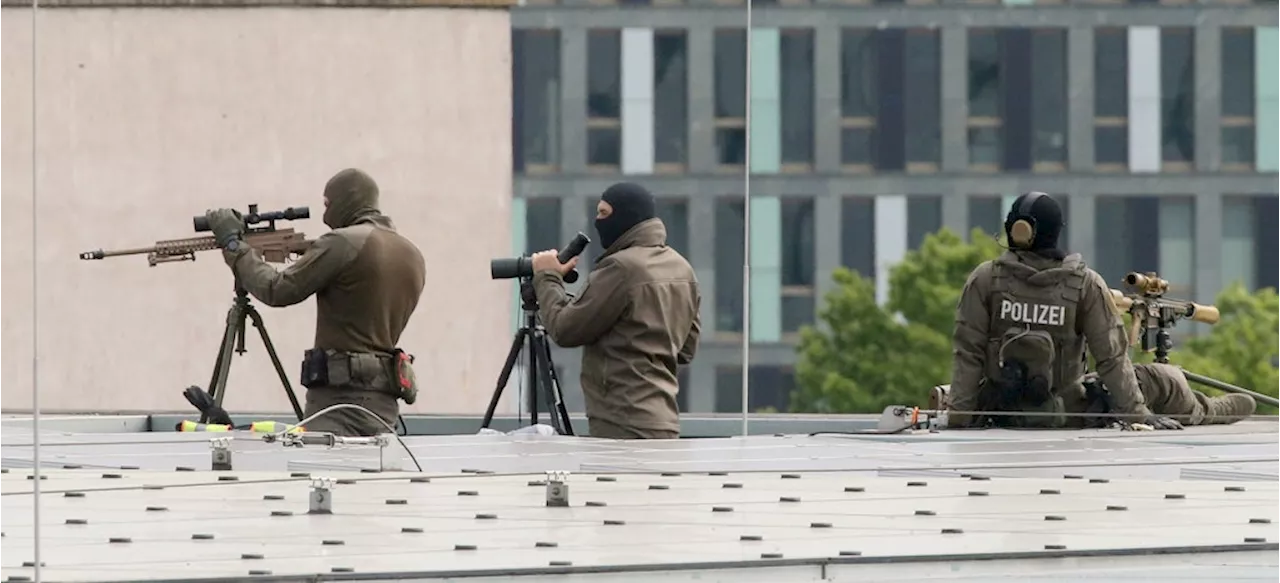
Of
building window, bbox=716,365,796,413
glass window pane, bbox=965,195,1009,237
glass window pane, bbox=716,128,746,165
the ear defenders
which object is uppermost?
glass window pane, bbox=716,128,746,165

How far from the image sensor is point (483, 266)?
95.0 ft

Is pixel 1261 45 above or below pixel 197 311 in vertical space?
above

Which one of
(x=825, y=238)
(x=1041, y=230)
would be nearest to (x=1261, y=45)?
(x=825, y=238)

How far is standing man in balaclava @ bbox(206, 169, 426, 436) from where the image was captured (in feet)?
32.5

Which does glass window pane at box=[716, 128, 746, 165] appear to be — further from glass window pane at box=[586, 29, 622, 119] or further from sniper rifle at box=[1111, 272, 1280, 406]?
sniper rifle at box=[1111, 272, 1280, 406]

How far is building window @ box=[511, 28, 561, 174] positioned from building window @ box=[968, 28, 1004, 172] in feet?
23.1

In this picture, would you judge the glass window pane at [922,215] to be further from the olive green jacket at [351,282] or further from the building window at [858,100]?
the olive green jacket at [351,282]

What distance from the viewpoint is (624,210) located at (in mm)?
9578

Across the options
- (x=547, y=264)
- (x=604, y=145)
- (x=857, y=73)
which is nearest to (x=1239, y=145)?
(x=857, y=73)

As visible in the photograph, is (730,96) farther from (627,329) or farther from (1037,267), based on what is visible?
(627,329)

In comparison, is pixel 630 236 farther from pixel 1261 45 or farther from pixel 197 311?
pixel 1261 45

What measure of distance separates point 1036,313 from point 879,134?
39530 mm

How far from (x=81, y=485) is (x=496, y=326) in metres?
21.6

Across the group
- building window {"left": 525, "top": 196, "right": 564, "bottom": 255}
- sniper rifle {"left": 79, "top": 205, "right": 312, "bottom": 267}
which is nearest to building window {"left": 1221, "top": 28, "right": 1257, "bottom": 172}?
building window {"left": 525, "top": 196, "right": 564, "bottom": 255}
